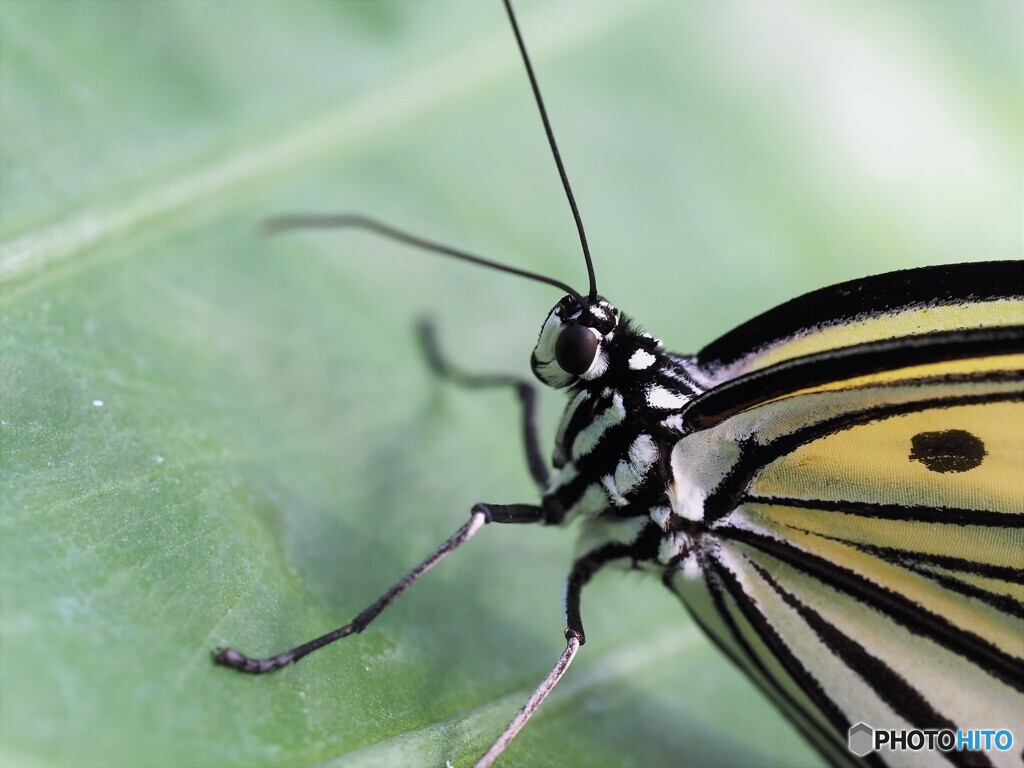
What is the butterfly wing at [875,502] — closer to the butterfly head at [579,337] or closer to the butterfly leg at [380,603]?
the butterfly head at [579,337]

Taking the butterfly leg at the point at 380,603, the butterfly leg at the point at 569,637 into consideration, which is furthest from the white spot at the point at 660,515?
the butterfly leg at the point at 380,603

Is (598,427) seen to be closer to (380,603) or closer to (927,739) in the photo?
(380,603)

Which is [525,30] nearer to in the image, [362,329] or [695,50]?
[695,50]

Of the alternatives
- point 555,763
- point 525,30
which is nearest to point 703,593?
point 555,763

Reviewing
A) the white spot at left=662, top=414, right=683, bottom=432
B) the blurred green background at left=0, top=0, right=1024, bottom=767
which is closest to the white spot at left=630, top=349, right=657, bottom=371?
the white spot at left=662, top=414, right=683, bottom=432

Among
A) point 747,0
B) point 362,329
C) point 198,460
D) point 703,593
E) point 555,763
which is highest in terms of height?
point 747,0

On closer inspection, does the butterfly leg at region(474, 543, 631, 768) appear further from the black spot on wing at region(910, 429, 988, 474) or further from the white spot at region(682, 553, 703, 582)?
the black spot on wing at region(910, 429, 988, 474)
